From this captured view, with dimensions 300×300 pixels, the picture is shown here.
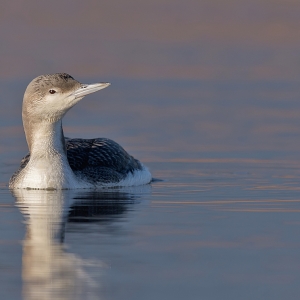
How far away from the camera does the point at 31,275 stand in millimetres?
8375

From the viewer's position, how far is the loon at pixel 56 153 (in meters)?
12.3

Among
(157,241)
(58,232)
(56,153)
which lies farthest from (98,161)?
(157,241)

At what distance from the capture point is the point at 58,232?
9.92 m

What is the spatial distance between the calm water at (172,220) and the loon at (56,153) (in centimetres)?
19

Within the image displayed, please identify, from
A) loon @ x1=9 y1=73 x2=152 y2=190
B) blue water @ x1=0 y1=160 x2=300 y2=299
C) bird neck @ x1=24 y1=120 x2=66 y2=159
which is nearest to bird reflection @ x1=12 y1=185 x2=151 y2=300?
blue water @ x1=0 y1=160 x2=300 y2=299

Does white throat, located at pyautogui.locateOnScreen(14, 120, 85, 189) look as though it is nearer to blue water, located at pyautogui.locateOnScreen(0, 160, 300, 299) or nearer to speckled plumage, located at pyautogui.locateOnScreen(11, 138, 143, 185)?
blue water, located at pyautogui.locateOnScreen(0, 160, 300, 299)

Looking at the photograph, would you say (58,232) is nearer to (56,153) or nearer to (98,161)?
(56,153)

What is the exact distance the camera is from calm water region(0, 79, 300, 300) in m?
8.10

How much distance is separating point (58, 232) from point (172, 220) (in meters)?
1.05

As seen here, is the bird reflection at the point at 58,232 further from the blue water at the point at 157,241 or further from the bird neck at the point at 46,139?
the bird neck at the point at 46,139

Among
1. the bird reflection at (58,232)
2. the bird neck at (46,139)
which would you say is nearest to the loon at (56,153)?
the bird neck at (46,139)

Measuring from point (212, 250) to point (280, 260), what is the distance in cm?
58

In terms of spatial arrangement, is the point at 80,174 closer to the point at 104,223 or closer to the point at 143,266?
the point at 104,223

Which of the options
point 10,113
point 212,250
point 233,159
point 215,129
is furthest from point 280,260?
point 10,113
